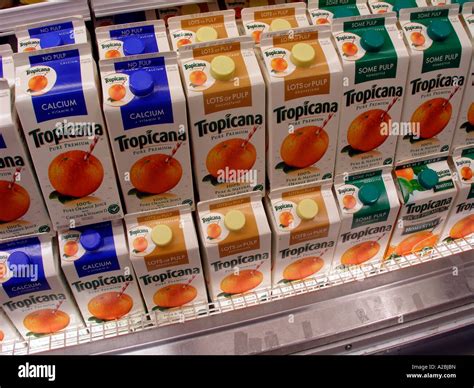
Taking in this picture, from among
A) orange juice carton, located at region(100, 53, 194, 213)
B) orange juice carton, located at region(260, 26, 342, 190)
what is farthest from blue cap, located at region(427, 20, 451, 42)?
orange juice carton, located at region(100, 53, 194, 213)

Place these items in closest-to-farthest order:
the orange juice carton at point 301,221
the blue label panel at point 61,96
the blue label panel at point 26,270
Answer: the blue label panel at point 61,96
the blue label panel at point 26,270
the orange juice carton at point 301,221

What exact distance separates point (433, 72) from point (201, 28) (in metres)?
0.70

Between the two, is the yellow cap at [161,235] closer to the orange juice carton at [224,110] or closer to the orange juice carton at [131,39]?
the orange juice carton at [224,110]

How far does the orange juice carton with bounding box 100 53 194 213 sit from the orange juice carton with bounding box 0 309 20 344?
57 centimetres

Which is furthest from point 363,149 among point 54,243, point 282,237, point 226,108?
point 54,243

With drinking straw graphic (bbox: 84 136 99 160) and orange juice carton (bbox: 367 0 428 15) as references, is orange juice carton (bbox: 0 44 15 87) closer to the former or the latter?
drinking straw graphic (bbox: 84 136 99 160)

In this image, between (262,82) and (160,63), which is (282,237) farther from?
(160,63)

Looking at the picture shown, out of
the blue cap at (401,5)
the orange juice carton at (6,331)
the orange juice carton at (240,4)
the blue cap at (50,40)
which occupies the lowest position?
the orange juice carton at (6,331)

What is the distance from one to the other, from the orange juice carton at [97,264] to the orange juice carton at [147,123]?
0.45 feet

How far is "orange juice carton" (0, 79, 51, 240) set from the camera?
49.1 inches

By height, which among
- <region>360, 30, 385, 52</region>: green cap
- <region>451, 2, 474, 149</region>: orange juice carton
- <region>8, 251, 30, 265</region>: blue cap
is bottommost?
<region>8, 251, 30, 265</region>: blue cap

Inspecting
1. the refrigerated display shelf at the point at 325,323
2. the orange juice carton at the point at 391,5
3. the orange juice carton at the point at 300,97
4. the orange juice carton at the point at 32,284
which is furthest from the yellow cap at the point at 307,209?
the orange juice carton at the point at 32,284

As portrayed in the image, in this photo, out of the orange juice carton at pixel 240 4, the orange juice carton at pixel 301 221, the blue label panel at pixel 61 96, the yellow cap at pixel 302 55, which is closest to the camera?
the blue label panel at pixel 61 96

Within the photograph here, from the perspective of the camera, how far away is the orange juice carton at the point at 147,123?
1277 millimetres
